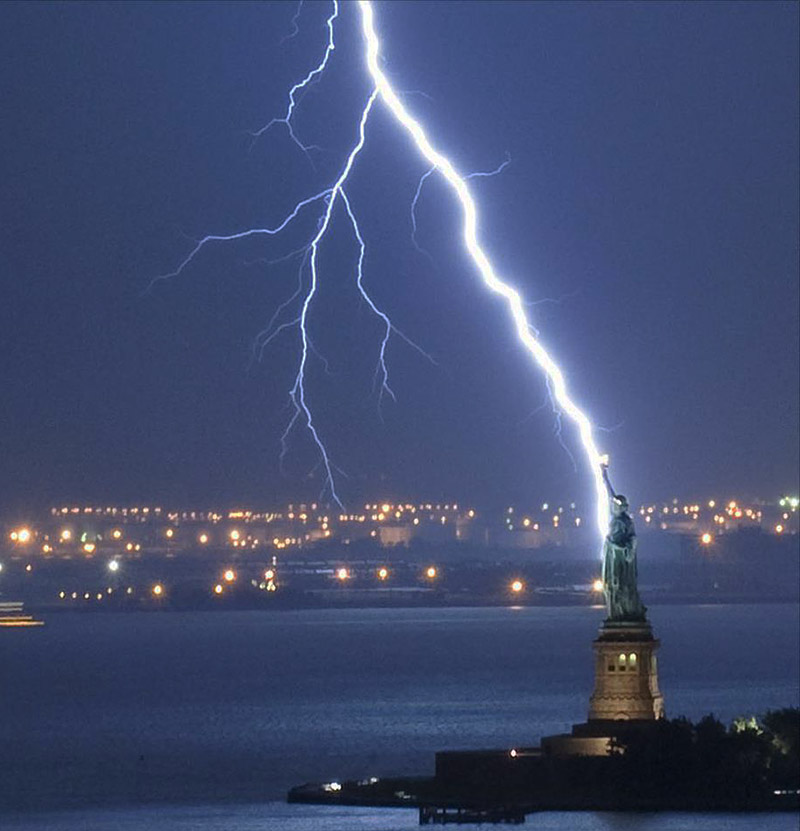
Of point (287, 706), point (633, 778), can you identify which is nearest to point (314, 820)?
point (633, 778)

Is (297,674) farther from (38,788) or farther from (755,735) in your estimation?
(755,735)

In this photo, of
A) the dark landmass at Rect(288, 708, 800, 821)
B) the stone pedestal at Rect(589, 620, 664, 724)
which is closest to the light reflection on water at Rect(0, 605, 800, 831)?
the dark landmass at Rect(288, 708, 800, 821)

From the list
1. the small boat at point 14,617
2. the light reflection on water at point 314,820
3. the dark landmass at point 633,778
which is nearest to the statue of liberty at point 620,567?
the dark landmass at point 633,778

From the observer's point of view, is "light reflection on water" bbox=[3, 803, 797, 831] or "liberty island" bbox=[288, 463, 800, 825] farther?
"liberty island" bbox=[288, 463, 800, 825]

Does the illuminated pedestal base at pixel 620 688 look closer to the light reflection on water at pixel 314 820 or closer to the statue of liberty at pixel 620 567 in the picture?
the statue of liberty at pixel 620 567

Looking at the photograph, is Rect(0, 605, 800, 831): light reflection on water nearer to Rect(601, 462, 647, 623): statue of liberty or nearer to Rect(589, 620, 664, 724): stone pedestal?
Rect(589, 620, 664, 724): stone pedestal

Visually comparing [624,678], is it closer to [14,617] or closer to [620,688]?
[620,688]
